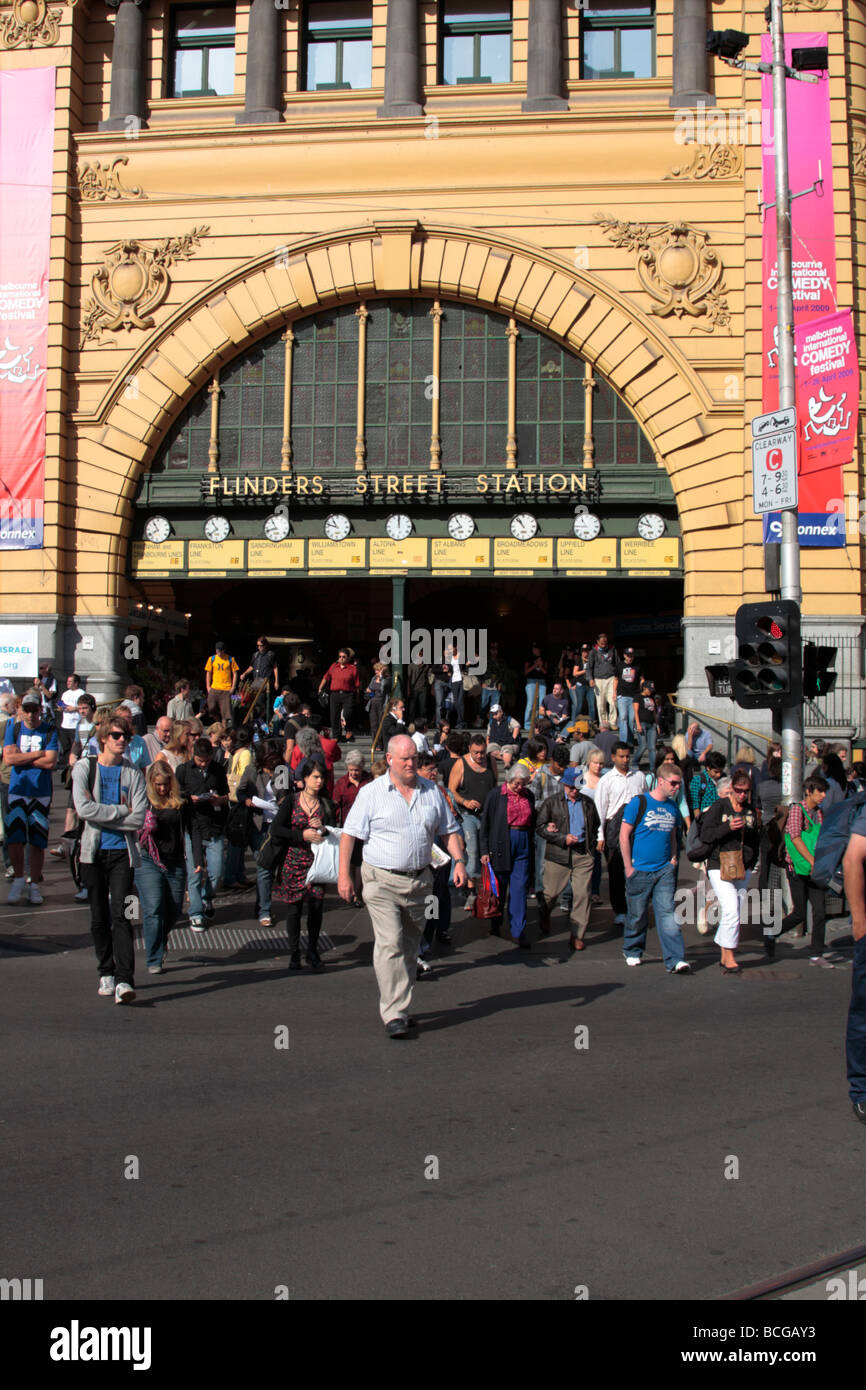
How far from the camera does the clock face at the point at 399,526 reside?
2358 centimetres

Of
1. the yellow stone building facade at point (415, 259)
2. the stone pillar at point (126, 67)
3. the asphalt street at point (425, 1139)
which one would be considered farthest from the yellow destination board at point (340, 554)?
the asphalt street at point (425, 1139)

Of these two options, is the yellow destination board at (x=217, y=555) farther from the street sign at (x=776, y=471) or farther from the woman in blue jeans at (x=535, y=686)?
the street sign at (x=776, y=471)

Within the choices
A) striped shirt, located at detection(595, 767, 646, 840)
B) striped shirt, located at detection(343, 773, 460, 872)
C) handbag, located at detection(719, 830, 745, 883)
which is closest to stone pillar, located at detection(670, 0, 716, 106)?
striped shirt, located at detection(595, 767, 646, 840)

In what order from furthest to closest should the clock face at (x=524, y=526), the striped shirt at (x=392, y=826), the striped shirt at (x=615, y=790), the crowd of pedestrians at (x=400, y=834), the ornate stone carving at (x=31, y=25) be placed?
1. the ornate stone carving at (x=31, y=25)
2. the clock face at (x=524, y=526)
3. the striped shirt at (x=615, y=790)
4. the crowd of pedestrians at (x=400, y=834)
5. the striped shirt at (x=392, y=826)

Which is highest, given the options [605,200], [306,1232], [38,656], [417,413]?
[605,200]

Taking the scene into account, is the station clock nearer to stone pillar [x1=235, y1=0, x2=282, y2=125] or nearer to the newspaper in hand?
stone pillar [x1=235, y1=0, x2=282, y2=125]

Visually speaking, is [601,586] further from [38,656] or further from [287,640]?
[38,656]

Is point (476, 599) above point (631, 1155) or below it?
above

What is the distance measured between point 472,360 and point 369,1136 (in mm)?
19456

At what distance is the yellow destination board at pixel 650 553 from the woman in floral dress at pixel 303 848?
44.6 ft

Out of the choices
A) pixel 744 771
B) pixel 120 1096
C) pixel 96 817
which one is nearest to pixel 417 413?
pixel 744 771

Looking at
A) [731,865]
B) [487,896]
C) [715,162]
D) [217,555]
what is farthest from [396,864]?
[715,162]

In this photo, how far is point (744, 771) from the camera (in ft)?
36.6

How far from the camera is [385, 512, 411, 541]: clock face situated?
23.6m
